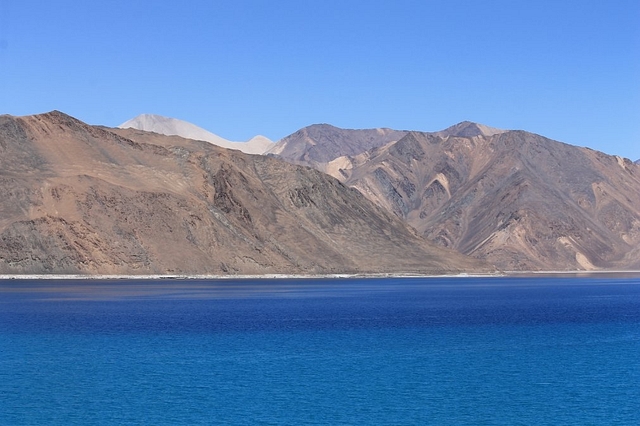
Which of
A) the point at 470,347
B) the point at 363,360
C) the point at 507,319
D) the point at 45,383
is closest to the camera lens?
the point at 45,383

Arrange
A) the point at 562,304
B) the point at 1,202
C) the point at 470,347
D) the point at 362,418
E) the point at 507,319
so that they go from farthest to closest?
the point at 1,202 < the point at 562,304 < the point at 507,319 < the point at 470,347 < the point at 362,418

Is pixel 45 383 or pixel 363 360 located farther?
pixel 363 360

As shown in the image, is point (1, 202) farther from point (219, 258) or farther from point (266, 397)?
point (266, 397)

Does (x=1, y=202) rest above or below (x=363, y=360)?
above

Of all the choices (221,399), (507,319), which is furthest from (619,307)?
(221,399)

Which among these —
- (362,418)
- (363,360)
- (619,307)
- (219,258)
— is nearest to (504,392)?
(362,418)

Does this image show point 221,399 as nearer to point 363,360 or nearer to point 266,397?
point 266,397
